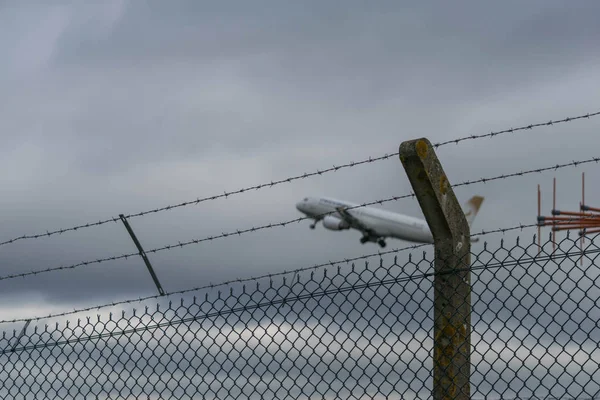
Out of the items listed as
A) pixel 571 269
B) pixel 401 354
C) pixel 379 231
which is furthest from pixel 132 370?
pixel 379 231

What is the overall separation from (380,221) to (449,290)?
65.3m

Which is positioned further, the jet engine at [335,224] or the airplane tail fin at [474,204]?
the airplane tail fin at [474,204]

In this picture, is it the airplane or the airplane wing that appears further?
the airplane

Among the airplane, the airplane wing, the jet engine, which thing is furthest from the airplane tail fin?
the jet engine

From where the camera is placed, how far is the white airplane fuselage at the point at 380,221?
68.6 metres

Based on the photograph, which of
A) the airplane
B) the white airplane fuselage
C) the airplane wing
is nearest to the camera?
the airplane wing

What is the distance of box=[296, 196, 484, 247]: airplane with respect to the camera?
2640 inches

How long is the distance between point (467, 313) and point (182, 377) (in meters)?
1.64

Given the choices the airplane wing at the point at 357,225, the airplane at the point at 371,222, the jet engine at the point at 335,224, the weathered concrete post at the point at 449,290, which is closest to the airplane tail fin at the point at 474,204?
the airplane at the point at 371,222

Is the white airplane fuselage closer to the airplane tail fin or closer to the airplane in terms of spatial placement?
the airplane

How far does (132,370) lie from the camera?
5.79m

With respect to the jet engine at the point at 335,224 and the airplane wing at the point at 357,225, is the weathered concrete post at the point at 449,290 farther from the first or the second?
the jet engine at the point at 335,224

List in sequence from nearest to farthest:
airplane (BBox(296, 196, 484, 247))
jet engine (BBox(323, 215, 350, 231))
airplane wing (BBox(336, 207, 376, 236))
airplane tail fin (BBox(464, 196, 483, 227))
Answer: airplane wing (BBox(336, 207, 376, 236)), jet engine (BBox(323, 215, 350, 231)), airplane (BBox(296, 196, 484, 247)), airplane tail fin (BBox(464, 196, 483, 227))

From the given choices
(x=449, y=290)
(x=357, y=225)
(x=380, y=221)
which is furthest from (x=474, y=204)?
(x=449, y=290)
